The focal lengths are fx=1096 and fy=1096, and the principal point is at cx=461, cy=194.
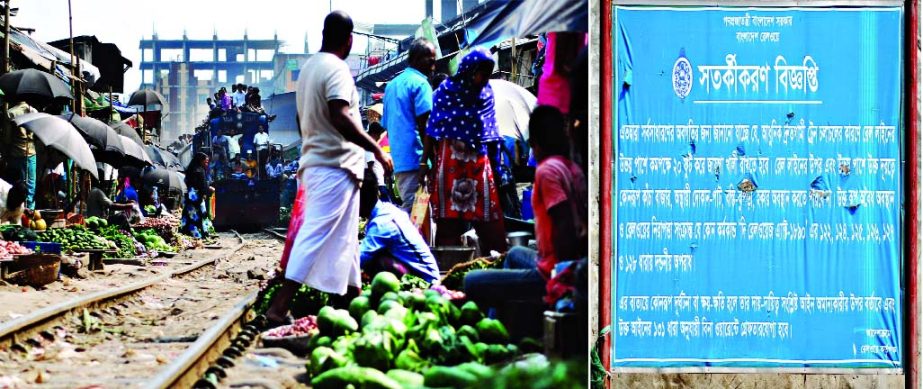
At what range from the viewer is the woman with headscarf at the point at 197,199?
1925 cm

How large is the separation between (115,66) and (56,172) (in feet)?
19.9

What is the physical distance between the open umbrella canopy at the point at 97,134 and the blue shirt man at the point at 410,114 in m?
8.97

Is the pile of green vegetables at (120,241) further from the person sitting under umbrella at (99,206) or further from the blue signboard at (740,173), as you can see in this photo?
the blue signboard at (740,173)

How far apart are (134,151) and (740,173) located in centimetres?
1433

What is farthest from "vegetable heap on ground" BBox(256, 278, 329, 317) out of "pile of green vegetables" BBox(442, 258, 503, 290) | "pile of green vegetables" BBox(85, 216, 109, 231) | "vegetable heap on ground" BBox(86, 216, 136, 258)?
"pile of green vegetables" BBox(85, 216, 109, 231)

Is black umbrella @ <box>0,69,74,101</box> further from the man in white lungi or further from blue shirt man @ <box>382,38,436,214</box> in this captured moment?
the man in white lungi

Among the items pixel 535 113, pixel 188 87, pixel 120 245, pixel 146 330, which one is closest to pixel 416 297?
pixel 535 113

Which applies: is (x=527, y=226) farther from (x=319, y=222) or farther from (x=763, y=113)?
(x=763, y=113)

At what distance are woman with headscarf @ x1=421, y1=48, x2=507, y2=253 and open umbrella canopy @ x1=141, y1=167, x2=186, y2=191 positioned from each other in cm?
2110

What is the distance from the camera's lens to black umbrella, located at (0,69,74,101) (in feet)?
46.4

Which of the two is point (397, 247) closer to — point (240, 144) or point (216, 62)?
point (216, 62)

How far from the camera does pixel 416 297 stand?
5.42 m

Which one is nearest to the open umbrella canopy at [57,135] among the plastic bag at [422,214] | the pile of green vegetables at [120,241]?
the pile of green vegetables at [120,241]

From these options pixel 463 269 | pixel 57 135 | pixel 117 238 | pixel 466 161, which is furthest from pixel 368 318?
pixel 117 238
